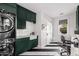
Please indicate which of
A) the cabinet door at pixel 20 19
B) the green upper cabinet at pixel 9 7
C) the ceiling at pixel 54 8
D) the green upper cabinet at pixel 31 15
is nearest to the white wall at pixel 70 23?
the ceiling at pixel 54 8

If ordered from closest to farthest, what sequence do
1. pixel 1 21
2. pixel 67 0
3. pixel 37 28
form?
pixel 67 0 → pixel 1 21 → pixel 37 28

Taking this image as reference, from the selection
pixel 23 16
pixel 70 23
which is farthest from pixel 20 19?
pixel 70 23

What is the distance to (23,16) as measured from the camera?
370cm

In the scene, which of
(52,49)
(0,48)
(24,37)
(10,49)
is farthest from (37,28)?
(0,48)

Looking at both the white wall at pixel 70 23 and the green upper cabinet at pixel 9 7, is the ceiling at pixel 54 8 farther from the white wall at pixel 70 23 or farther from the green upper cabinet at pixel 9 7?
the green upper cabinet at pixel 9 7

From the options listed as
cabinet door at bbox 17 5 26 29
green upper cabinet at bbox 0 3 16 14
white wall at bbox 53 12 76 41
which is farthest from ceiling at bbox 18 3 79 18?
cabinet door at bbox 17 5 26 29

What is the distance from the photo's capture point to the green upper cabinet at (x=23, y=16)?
3.51 metres

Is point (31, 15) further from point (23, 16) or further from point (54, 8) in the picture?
point (54, 8)

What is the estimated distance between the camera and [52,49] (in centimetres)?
361

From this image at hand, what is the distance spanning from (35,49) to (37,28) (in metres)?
0.69

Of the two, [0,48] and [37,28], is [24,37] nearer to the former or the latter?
[37,28]

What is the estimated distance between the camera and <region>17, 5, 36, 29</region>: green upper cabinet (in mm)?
3514

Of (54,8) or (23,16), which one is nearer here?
(54,8)

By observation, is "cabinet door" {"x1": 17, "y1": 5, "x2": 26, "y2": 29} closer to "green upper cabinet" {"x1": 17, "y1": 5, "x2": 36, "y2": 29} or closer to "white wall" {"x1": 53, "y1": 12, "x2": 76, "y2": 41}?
"green upper cabinet" {"x1": 17, "y1": 5, "x2": 36, "y2": 29}
